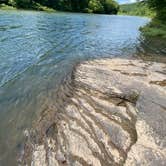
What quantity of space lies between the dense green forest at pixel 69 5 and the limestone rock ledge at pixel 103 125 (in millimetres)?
91586

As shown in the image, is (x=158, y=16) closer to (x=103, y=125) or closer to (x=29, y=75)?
(x=29, y=75)

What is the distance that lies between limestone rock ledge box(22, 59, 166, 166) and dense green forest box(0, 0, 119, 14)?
9159cm

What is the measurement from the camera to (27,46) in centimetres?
2208

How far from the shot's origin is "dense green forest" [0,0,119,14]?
96.9 meters

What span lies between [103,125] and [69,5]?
116969 mm

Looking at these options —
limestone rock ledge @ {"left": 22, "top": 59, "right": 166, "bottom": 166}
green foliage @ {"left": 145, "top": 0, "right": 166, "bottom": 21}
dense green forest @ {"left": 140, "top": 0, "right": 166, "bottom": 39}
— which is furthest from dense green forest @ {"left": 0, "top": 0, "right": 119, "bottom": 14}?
limestone rock ledge @ {"left": 22, "top": 59, "right": 166, "bottom": 166}

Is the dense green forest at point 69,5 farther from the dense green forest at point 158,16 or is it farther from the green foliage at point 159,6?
the dense green forest at point 158,16

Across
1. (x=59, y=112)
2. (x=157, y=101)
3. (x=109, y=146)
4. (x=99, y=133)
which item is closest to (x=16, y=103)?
(x=59, y=112)

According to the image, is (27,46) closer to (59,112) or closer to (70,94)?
(70,94)

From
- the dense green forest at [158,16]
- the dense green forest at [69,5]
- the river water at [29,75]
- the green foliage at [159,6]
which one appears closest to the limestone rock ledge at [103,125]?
the river water at [29,75]

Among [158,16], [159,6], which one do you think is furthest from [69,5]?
[159,6]

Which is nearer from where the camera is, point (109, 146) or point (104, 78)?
point (109, 146)

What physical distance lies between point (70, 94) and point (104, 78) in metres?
2.48

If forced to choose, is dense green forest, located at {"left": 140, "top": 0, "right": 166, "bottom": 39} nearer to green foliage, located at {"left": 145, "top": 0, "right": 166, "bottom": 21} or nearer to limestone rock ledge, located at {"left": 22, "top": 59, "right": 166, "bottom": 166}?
green foliage, located at {"left": 145, "top": 0, "right": 166, "bottom": 21}
